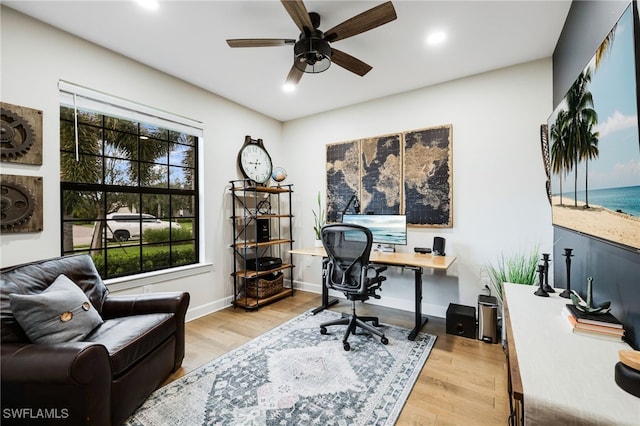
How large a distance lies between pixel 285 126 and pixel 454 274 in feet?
10.5

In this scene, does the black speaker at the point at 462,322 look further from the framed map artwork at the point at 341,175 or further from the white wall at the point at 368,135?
the framed map artwork at the point at 341,175

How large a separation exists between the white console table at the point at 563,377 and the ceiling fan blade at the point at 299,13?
6.71 ft

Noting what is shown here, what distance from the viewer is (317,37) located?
1.96 meters

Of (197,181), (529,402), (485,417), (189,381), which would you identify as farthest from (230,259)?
(529,402)

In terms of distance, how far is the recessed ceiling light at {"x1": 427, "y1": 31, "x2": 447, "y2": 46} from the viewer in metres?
2.27

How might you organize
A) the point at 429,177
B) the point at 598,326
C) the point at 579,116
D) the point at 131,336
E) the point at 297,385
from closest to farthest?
1. the point at 598,326
2. the point at 579,116
3. the point at 131,336
4. the point at 297,385
5. the point at 429,177

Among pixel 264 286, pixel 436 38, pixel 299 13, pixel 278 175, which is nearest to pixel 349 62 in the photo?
pixel 299 13

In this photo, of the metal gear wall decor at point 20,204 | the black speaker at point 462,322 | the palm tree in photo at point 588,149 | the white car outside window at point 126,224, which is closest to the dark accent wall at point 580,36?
the palm tree in photo at point 588,149

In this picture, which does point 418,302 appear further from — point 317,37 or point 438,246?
point 317,37

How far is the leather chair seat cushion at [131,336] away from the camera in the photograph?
1.54 m

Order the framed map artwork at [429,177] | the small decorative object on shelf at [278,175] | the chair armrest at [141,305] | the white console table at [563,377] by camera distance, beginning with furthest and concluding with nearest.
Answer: the small decorative object on shelf at [278,175] < the framed map artwork at [429,177] < the chair armrest at [141,305] < the white console table at [563,377]

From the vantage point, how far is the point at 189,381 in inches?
77.5

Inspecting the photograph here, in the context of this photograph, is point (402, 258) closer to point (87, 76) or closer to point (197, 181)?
point (197, 181)

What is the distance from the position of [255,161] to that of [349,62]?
6.90ft
